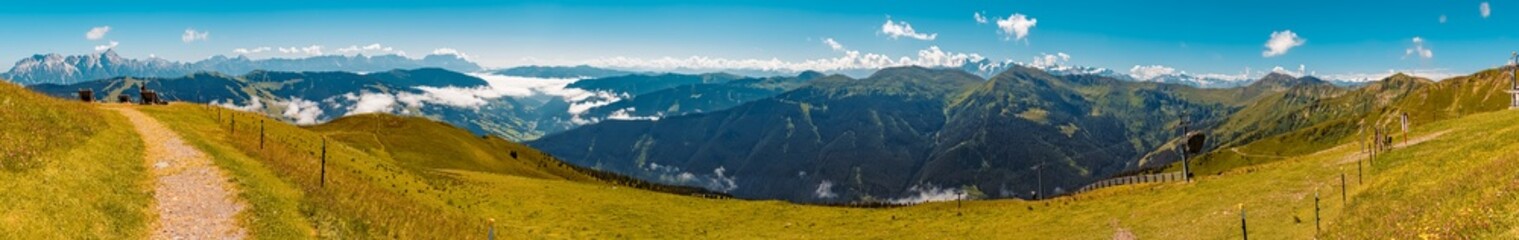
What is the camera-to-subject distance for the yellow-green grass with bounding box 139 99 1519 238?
33.5 meters

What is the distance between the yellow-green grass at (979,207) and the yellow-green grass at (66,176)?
276 inches

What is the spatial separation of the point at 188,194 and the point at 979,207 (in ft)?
168

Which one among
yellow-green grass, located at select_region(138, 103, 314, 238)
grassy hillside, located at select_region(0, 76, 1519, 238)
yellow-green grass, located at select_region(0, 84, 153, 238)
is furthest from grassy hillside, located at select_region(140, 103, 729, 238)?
yellow-green grass, located at select_region(0, 84, 153, 238)

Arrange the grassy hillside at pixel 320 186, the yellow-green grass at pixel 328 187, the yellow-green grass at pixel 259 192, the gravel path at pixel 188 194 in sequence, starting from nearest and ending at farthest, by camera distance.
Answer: the gravel path at pixel 188 194 < the yellow-green grass at pixel 259 192 < the grassy hillside at pixel 320 186 < the yellow-green grass at pixel 328 187

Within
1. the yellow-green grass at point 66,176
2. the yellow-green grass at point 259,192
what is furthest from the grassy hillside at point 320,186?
the yellow-green grass at point 66,176

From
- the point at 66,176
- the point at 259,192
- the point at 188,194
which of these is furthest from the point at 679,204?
the point at 66,176

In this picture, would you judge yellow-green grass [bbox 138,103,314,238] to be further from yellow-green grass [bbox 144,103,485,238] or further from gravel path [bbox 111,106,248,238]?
gravel path [bbox 111,106,248,238]

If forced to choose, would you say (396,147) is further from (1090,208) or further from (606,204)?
(1090,208)

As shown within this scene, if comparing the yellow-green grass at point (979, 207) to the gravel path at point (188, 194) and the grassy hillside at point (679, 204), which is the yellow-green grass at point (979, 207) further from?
the gravel path at point (188, 194)

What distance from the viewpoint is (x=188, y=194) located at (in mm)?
39094

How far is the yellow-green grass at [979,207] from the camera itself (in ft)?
110

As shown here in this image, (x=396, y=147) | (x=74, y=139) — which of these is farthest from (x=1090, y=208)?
(x=396, y=147)

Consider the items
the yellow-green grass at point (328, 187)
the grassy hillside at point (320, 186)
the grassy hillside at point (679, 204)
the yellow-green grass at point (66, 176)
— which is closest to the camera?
the yellow-green grass at point (66, 176)

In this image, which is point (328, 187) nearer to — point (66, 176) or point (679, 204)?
point (66, 176)
